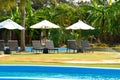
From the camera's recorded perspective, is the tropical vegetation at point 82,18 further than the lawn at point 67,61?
Yes

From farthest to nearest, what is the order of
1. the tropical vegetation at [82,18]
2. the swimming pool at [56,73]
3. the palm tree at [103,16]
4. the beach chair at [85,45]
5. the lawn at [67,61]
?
the tropical vegetation at [82,18], the palm tree at [103,16], the beach chair at [85,45], the lawn at [67,61], the swimming pool at [56,73]

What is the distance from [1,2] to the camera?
76.1 feet

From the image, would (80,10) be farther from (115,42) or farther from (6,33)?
(6,33)

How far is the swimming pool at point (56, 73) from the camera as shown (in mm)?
12300

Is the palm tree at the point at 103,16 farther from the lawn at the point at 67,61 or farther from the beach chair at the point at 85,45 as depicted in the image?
the lawn at the point at 67,61

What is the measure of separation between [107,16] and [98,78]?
19.4 metres

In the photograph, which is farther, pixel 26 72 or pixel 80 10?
pixel 80 10

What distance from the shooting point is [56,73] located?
13305 millimetres

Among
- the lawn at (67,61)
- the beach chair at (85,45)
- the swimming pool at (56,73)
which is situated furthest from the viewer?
the beach chair at (85,45)

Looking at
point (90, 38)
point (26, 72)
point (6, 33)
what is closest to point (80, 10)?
point (90, 38)

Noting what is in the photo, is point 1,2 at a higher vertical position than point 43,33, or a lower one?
higher

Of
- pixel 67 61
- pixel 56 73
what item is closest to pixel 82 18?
pixel 67 61

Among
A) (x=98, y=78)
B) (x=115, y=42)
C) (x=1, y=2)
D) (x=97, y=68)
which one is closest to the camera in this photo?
(x=98, y=78)

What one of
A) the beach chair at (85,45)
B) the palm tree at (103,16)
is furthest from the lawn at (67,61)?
the palm tree at (103,16)
